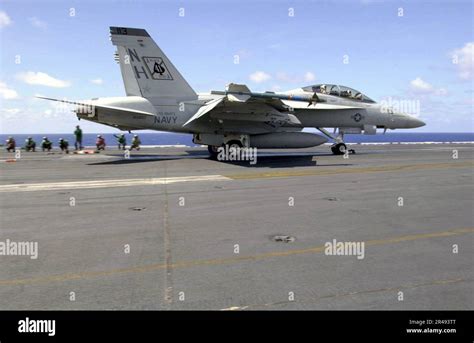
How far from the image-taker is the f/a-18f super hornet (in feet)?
64.6

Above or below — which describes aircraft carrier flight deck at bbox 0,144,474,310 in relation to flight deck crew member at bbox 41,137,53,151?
below

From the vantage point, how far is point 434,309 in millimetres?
3824

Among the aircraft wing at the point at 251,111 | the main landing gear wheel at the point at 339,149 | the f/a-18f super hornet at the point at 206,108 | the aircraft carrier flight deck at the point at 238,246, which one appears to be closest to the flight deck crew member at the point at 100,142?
the f/a-18f super hornet at the point at 206,108

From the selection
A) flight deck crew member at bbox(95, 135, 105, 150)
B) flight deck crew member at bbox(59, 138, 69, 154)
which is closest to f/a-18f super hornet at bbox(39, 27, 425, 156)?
flight deck crew member at bbox(95, 135, 105, 150)

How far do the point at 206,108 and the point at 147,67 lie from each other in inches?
170

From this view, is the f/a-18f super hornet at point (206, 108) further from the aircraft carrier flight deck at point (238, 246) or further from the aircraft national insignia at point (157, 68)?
the aircraft carrier flight deck at point (238, 246)

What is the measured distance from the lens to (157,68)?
20.4m

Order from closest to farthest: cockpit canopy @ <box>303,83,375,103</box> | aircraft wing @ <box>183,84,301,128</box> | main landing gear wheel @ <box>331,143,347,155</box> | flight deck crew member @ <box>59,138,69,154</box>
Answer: aircraft wing @ <box>183,84,301,128</box> → cockpit canopy @ <box>303,83,375,103</box> → main landing gear wheel @ <box>331,143,347,155</box> → flight deck crew member @ <box>59,138,69,154</box>

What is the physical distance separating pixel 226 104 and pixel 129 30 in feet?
22.4

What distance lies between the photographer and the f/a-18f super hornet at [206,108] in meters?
19.7

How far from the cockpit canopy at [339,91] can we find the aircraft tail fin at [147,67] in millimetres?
8189

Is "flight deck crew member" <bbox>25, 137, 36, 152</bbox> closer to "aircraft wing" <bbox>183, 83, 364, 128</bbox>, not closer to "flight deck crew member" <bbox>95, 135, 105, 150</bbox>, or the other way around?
"flight deck crew member" <bbox>95, 135, 105, 150</bbox>

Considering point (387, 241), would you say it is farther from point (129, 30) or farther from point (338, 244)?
point (129, 30)

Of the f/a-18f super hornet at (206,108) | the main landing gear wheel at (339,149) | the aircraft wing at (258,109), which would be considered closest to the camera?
the aircraft wing at (258,109)
